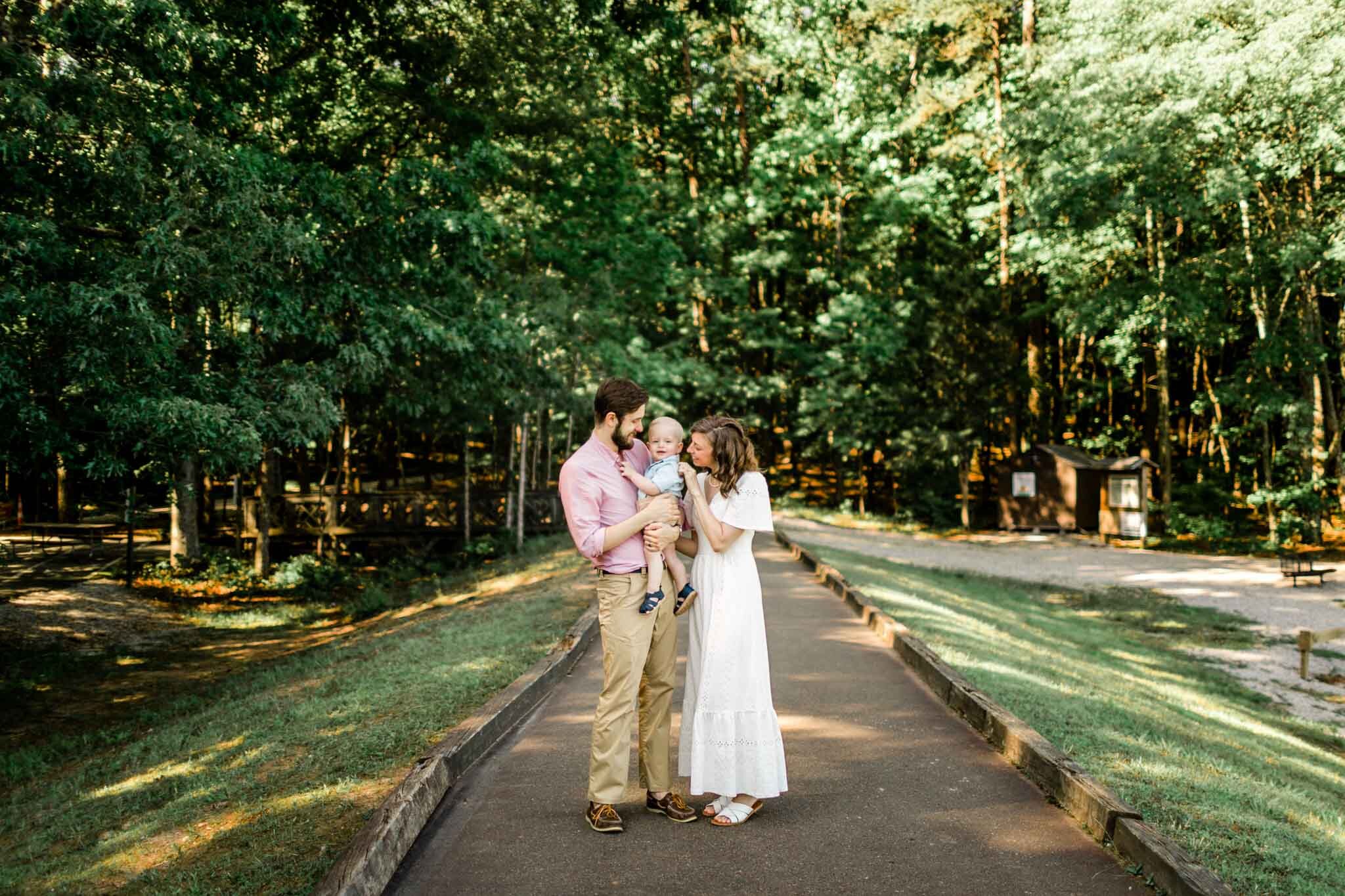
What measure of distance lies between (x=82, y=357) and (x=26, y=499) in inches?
855

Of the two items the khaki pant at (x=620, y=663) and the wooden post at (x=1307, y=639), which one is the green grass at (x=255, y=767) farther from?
the wooden post at (x=1307, y=639)

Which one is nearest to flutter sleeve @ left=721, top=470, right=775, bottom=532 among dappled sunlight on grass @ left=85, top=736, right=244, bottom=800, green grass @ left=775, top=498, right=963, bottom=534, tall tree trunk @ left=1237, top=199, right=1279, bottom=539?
dappled sunlight on grass @ left=85, top=736, right=244, bottom=800

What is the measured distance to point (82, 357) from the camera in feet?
29.2

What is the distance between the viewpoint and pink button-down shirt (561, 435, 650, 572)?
4516mm

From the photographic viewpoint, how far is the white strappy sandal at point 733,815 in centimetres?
476

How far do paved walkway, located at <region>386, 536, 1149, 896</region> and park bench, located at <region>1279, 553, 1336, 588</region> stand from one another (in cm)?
1620

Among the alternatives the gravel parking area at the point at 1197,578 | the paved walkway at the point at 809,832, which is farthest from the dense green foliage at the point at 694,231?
the paved walkway at the point at 809,832

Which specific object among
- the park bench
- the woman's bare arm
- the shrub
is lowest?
the shrub

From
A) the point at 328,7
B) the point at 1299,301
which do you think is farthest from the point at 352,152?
the point at 1299,301

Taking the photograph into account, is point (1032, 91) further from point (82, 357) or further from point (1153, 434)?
point (82, 357)

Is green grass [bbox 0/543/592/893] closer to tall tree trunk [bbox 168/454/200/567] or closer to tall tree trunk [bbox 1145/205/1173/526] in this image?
tall tree trunk [bbox 168/454/200/567]

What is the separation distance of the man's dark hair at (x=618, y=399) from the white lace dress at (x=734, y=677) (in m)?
0.66

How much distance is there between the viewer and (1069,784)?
5.07 m

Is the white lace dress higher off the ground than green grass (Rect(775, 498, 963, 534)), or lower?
higher
